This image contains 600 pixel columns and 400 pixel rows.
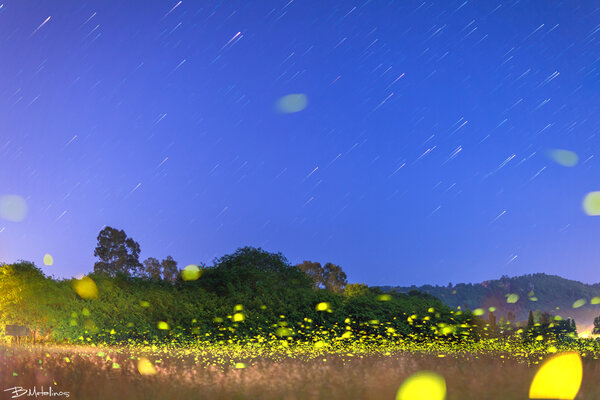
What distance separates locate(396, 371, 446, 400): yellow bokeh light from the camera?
7641 millimetres

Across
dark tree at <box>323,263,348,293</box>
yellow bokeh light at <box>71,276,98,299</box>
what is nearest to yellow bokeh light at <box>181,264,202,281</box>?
yellow bokeh light at <box>71,276,98,299</box>

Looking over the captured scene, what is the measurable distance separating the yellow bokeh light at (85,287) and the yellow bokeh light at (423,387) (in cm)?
2142

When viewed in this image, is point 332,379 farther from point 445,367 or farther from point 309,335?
point 309,335

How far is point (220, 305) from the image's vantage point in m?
25.9

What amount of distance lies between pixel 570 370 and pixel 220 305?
734 inches

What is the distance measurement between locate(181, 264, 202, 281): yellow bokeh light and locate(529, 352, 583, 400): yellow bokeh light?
2528 cm

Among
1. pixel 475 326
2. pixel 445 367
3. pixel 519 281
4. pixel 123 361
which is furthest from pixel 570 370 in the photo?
pixel 519 281

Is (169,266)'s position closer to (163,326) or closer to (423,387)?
(163,326)

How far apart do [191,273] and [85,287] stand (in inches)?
292

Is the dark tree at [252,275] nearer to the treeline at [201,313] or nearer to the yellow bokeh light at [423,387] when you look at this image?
the treeline at [201,313]

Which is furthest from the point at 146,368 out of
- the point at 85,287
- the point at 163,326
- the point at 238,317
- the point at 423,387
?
the point at 85,287

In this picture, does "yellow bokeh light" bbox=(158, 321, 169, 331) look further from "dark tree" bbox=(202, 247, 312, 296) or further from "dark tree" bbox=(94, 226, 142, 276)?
"dark tree" bbox=(94, 226, 142, 276)

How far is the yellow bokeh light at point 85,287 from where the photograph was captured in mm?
26672

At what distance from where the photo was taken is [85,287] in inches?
1091
